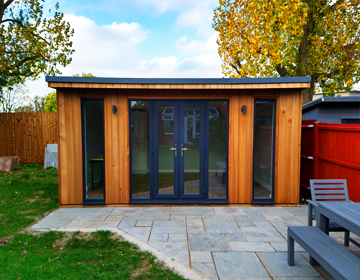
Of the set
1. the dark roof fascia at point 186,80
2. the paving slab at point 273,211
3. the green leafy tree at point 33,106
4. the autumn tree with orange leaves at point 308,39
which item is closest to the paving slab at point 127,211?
the paving slab at point 273,211

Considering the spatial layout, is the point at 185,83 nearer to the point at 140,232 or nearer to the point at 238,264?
the point at 140,232

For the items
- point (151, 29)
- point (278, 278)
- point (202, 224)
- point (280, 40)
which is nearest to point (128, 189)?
point (202, 224)

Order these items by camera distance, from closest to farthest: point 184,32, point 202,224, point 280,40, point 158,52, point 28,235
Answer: point 28,235, point 202,224, point 280,40, point 184,32, point 158,52

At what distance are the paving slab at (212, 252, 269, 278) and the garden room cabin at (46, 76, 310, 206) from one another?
1.99m

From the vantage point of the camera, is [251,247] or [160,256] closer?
[160,256]

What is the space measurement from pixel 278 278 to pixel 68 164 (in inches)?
163

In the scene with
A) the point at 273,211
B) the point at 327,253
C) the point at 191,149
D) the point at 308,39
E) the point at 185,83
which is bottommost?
the point at 273,211

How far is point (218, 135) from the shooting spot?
499 centimetres

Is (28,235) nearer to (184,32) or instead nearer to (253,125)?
(253,125)

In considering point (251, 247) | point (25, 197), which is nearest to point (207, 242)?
point (251, 247)

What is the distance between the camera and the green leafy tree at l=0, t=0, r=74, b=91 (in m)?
10.2

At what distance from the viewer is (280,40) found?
990 cm

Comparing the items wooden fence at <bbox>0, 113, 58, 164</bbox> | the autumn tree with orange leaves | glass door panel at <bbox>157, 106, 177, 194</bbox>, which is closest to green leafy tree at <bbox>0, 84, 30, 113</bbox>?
wooden fence at <bbox>0, 113, 58, 164</bbox>

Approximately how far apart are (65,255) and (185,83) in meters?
3.34
